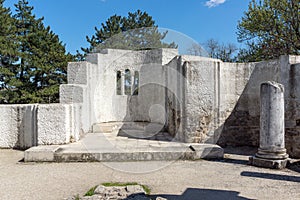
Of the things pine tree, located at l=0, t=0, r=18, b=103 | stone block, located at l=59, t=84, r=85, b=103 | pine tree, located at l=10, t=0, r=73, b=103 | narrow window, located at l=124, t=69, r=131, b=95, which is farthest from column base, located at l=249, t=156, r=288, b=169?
pine tree, located at l=0, t=0, r=18, b=103

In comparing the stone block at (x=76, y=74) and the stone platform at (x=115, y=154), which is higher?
the stone block at (x=76, y=74)

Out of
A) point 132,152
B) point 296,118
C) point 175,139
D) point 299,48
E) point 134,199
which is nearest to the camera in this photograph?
point 134,199

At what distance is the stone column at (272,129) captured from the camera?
5.27 metres

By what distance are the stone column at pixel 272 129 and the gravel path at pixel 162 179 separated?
1.26ft

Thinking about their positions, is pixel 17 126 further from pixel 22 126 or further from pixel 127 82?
pixel 127 82

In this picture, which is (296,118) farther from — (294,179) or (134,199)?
(134,199)

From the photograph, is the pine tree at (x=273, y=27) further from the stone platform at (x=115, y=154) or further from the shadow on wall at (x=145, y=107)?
the stone platform at (x=115, y=154)

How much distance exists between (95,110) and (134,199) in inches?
317

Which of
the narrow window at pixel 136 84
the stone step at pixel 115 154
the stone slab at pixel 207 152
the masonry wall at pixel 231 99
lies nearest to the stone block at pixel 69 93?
the stone step at pixel 115 154

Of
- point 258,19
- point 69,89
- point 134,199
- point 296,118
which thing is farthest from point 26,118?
point 258,19

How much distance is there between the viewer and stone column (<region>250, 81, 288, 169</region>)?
5273 millimetres

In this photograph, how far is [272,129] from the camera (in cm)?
534

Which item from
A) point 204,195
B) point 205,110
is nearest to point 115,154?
point 204,195

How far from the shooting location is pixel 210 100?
6938 millimetres
